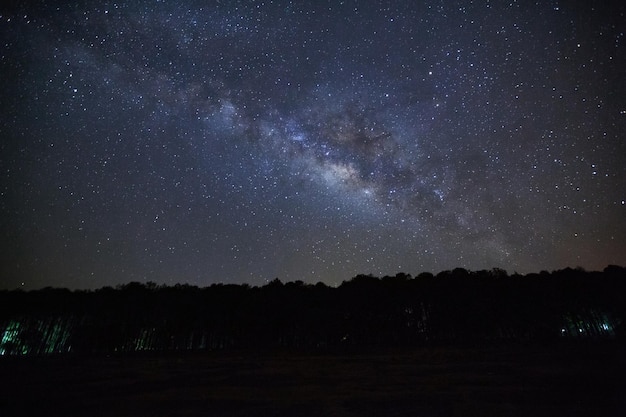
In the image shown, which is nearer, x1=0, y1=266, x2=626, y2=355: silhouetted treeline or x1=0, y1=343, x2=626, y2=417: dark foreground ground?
x1=0, y1=343, x2=626, y2=417: dark foreground ground

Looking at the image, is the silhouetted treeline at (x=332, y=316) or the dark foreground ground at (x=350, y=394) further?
the silhouetted treeline at (x=332, y=316)

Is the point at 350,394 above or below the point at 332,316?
below

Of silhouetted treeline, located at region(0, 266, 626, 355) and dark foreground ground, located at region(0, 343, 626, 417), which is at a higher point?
silhouetted treeline, located at region(0, 266, 626, 355)

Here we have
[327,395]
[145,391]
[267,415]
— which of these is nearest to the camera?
[267,415]

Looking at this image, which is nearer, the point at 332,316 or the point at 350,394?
the point at 350,394

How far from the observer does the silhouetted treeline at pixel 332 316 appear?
117 feet

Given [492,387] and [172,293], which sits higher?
[172,293]

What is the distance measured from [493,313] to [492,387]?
29.2m

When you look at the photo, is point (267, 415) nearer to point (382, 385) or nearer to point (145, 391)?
point (382, 385)

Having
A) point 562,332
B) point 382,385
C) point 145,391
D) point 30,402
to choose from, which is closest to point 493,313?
point 562,332

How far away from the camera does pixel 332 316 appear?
39406 mm

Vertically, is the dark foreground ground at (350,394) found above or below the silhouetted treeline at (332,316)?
below

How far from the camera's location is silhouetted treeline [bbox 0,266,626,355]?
35781 millimetres

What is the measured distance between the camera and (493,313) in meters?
36.4
